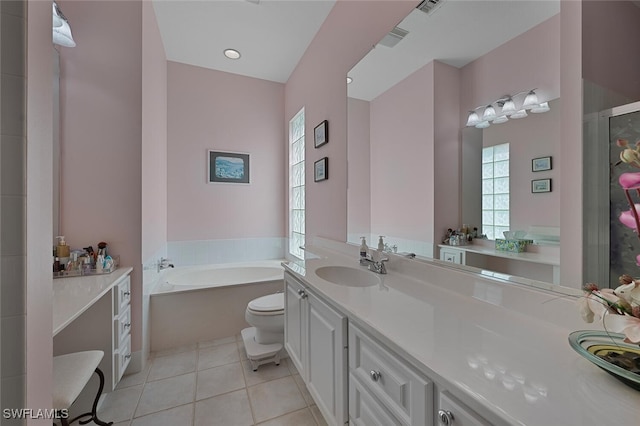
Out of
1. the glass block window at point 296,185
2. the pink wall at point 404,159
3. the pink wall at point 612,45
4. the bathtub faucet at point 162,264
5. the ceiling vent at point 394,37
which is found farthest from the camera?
the glass block window at point 296,185

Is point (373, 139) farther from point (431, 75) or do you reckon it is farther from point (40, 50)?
point (40, 50)

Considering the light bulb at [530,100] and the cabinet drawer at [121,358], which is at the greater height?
the light bulb at [530,100]

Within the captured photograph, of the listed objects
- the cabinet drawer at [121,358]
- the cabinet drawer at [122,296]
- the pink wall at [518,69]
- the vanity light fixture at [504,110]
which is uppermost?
the pink wall at [518,69]

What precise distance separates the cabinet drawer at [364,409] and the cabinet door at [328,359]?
0.15ft

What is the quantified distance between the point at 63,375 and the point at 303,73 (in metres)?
3.08

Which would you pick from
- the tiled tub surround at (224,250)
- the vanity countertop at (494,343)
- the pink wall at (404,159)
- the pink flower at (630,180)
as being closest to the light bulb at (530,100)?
the pink wall at (404,159)

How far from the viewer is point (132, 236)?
1984mm

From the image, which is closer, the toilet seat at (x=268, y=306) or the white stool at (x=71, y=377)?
the white stool at (x=71, y=377)

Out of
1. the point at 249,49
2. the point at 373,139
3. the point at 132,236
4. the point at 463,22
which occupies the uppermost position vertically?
the point at 249,49

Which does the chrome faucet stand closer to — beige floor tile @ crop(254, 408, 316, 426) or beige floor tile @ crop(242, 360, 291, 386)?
beige floor tile @ crop(254, 408, 316, 426)

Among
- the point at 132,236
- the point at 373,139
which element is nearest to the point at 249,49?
the point at 373,139

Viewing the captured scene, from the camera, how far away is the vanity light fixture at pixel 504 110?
0.91 meters

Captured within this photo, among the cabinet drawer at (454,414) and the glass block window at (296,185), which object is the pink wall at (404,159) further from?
the glass block window at (296,185)

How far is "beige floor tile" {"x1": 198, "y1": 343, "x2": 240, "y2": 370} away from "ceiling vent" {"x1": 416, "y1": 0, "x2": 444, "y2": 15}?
8.78 feet
